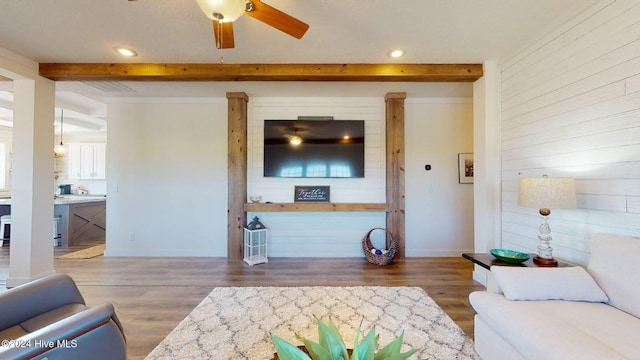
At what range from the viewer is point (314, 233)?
4172 mm

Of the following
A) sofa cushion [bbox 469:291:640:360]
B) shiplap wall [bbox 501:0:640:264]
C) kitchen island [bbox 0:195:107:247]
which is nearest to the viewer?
sofa cushion [bbox 469:291:640:360]

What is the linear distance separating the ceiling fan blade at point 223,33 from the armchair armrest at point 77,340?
178cm

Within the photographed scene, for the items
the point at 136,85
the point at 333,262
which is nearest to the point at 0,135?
the point at 136,85

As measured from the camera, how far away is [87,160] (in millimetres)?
6527

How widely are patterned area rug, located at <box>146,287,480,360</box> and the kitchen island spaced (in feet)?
13.7

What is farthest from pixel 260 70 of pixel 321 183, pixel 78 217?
pixel 78 217

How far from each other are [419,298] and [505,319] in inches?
49.8

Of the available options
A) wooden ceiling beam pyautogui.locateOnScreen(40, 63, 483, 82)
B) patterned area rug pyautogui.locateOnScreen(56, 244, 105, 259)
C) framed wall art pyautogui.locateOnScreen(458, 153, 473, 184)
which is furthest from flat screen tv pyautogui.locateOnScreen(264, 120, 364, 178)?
patterned area rug pyautogui.locateOnScreen(56, 244, 105, 259)

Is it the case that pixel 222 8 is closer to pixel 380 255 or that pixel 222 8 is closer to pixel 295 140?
pixel 295 140

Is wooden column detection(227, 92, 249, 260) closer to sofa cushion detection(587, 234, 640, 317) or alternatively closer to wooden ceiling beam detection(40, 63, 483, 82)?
wooden ceiling beam detection(40, 63, 483, 82)

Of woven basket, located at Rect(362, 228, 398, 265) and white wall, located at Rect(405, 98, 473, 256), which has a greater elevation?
white wall, located at Rect(405, 98, 473, 256)

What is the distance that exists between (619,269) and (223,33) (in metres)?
2.98

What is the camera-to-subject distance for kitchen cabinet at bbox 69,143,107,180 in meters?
6.52

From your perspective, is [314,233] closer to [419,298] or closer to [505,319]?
[419,298]
